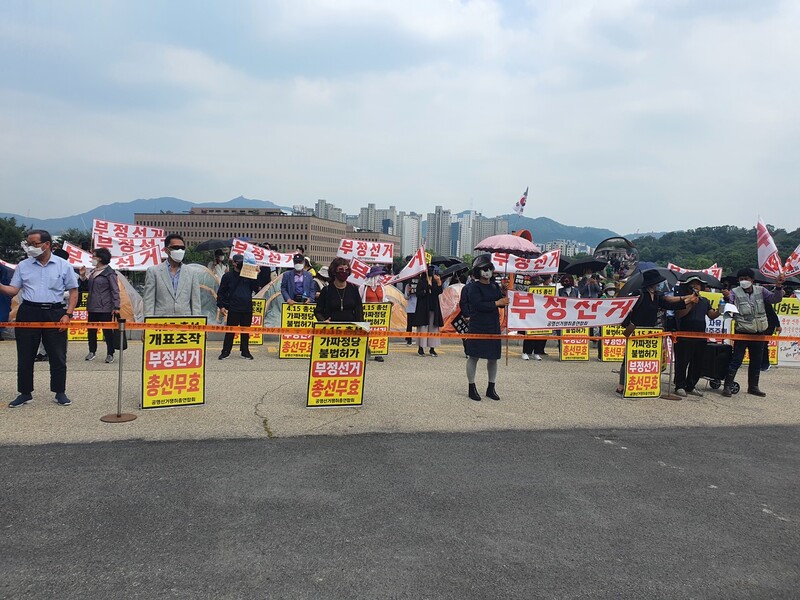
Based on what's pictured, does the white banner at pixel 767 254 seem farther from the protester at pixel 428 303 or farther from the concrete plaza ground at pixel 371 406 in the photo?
the protester at pixel 428 303

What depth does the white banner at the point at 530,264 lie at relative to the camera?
1342 centimetres

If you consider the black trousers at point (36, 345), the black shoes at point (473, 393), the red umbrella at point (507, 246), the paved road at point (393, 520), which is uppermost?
the red umbrella at point (507, 246)

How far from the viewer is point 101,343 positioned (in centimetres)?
1170

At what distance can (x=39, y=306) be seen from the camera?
6203 millimetres

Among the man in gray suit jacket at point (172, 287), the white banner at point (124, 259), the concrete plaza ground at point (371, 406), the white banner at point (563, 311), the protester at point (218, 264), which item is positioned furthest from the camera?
the protester at point (218, 264)

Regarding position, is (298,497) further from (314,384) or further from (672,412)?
(672,412)

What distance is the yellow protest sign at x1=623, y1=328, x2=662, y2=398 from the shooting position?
8.01 meters

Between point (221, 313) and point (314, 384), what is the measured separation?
22.1 ft

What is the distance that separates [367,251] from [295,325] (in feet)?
13.8

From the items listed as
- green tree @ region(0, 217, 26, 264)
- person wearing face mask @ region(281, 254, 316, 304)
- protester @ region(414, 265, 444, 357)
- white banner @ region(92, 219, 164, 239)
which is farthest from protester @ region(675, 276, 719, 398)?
green tree @ region(0, 217, 26, 264)

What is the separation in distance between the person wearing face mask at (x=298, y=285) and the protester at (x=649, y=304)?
609cm

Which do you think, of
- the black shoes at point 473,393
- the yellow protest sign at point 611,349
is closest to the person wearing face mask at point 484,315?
the black shoes at point 473,393

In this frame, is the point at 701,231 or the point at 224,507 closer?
the point at 224,507

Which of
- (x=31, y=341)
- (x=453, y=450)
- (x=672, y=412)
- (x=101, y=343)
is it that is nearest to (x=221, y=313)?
(x=101, y=343)
